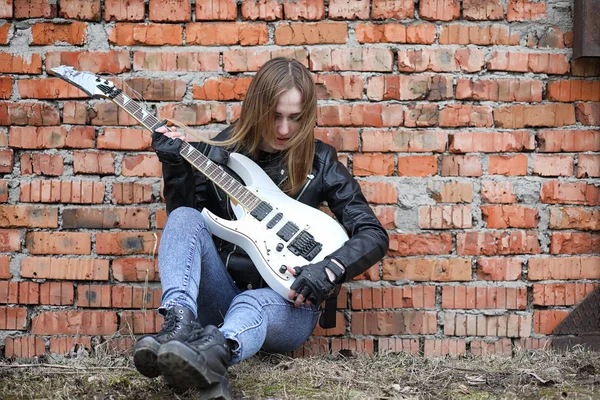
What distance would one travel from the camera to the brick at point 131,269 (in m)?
3.28

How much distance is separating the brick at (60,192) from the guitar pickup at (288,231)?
958 mm

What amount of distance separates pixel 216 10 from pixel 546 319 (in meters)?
2.02

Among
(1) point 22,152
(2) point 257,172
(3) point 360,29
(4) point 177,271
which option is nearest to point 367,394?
(4) point 177,271

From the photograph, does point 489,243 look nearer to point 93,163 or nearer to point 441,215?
point 441,215

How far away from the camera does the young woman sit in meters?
2.56

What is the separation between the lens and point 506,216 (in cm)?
331

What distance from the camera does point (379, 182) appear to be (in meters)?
3.31

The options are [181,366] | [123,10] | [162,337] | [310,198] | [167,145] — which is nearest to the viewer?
[181,366]

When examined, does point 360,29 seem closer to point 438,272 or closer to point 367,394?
point 438,272

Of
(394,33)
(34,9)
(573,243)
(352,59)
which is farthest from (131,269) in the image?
(573,243)

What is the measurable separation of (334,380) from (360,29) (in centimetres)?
155

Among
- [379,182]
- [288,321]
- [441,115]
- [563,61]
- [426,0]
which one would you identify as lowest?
[288,321]

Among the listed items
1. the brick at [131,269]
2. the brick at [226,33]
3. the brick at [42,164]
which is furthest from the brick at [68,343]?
the brick at [226,33]

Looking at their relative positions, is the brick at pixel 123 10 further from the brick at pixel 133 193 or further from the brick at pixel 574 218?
the brick at pixel 574 218
